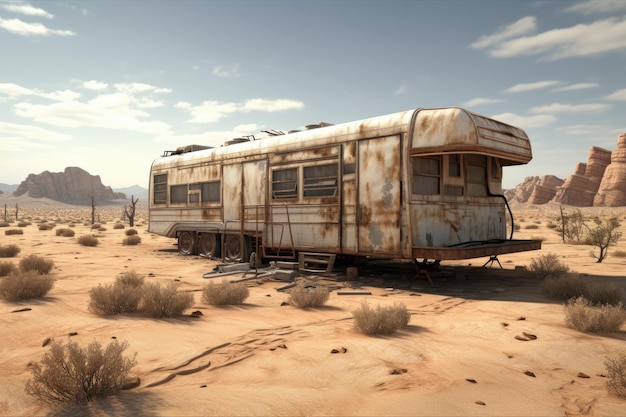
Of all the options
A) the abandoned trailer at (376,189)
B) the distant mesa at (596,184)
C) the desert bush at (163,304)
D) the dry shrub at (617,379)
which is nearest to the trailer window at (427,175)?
the abandoned trailer at (376,189)

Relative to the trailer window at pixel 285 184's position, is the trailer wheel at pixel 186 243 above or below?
below

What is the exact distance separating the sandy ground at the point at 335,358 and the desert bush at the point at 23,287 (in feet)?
0.74

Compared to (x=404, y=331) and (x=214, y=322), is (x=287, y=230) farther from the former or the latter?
(x=404, y=331)

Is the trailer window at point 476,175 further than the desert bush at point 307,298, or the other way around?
Result: the trailer window at point 476,175

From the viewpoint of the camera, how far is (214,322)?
661 cm

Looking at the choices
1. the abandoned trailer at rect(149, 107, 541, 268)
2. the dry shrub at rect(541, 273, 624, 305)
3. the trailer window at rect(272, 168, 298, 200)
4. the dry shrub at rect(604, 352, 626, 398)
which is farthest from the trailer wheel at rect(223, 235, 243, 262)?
the dry shrub at rect(604, 352, 626, 398)

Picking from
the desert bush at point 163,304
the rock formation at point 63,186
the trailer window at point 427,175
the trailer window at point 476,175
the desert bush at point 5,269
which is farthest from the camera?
the rock formation at point 63,186

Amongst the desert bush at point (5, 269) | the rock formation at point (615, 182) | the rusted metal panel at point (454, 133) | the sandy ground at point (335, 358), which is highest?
the rock formation at point (615, 182)

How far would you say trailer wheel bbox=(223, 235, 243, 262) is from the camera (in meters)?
14.0

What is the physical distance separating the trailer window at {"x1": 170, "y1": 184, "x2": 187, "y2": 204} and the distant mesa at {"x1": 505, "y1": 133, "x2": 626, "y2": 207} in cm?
9888

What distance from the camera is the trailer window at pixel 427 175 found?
9590 mm

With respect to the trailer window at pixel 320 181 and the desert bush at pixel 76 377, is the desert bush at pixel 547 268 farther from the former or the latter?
the desert bush at pixel 76 377

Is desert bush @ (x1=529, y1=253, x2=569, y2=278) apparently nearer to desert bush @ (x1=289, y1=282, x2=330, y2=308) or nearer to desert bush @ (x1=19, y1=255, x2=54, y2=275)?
desert bush @ (x1=289, y1=282, x2=330, y2=308)

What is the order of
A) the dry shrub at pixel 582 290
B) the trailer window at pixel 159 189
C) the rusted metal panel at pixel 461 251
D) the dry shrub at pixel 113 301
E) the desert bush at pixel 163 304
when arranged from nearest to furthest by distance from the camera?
the desert bush at pixel 163 304 < the dry shrub at pixel 113 301 < the dry shrub at pixel 582 290 < the rusted metal panel at pixel 461 251 < the trailer window at pixel 159 189
